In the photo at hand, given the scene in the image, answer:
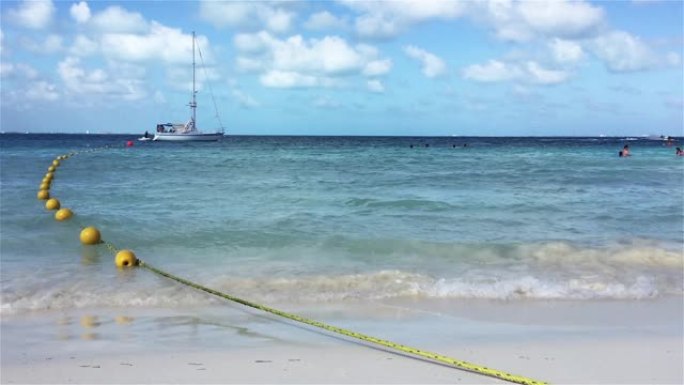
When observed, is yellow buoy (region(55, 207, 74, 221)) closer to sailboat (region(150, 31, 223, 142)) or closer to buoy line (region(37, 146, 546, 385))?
buoy line (region(37, 146, 546, 385))

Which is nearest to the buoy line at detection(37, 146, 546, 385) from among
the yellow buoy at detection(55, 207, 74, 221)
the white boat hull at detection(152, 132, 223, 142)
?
the yellow buoy at detection(55, 207, 74, 221)

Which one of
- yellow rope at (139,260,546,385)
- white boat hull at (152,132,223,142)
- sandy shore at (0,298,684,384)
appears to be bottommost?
sandy shore at (0,298,684,384)

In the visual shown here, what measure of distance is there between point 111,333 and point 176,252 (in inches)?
158

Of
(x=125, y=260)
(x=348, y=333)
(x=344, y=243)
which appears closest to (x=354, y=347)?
(x=348, y=333)

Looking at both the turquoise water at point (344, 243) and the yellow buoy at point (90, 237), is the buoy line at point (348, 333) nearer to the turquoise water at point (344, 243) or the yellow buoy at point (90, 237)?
the turquoise water at point (344, 243)

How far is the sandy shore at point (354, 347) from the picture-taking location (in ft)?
14.2

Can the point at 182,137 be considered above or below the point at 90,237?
above

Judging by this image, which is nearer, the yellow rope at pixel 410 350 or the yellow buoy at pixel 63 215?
the yellow rope at pixel 410 350

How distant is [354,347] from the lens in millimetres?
4926

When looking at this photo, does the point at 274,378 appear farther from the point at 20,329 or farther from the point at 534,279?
the point at 534,279

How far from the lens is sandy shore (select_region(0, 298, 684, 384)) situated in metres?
4.33

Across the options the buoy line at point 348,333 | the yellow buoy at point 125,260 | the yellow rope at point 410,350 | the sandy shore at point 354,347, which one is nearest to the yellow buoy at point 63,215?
the buoy line at point 348,333

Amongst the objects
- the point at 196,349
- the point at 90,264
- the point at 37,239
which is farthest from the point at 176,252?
the point at 196,349

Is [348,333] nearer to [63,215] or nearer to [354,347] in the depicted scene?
[354,347]
